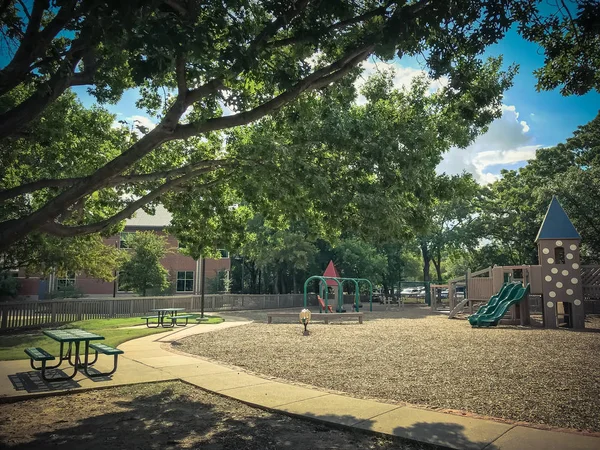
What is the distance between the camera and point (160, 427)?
5844 millimetres

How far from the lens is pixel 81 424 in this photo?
5965 mm

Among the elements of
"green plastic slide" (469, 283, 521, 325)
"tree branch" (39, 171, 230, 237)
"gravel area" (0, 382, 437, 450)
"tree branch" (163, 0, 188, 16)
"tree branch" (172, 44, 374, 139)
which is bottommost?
"gravel area" (0, 382, 437, 450)

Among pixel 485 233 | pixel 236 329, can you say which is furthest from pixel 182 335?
pixel 485 233

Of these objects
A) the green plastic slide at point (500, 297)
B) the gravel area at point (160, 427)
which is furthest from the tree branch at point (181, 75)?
the green plastic slide at point (500, 297)

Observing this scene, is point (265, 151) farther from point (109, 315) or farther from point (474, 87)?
point (109, 315)

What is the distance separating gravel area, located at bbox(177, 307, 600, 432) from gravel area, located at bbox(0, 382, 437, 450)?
1912 mm

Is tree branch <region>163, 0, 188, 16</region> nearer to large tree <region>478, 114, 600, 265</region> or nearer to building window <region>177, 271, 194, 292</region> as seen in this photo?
large tree <region>478, 114, 600, 265</region>

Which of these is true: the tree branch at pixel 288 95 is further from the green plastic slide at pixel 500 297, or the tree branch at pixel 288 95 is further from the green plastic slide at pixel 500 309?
the green plastic slide at pixel 500 297

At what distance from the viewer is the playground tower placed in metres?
19.3

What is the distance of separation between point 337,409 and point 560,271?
57.5ft

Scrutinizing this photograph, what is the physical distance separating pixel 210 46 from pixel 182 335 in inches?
506

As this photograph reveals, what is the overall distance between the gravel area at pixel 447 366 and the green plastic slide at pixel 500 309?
108 inches

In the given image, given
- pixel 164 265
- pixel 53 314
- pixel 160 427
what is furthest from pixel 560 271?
pixel 164 265

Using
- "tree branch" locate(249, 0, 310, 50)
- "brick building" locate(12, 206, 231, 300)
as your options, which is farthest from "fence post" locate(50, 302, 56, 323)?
"brick building" locate(12, 206, 231, 300)
